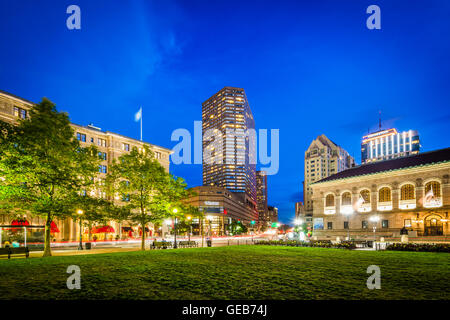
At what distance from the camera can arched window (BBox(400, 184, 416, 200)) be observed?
176 ft

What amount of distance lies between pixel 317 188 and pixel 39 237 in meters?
56.5

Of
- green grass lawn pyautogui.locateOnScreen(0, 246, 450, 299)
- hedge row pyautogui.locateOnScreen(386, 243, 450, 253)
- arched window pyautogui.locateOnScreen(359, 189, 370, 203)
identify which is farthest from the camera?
arched window pyautogui.locateOnScreen(359, 189, 370, 203)

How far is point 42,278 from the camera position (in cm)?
1191

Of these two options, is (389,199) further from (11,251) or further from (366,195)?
(11,251)

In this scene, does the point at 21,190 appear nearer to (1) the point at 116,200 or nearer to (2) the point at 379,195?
(1) the point at 116,200

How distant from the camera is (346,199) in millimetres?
63500

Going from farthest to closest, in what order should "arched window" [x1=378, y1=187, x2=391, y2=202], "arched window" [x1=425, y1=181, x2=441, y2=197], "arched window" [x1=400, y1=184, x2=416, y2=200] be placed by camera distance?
"arched window" [x1=378, y1=187, x2=391, y2=202], "arched window" [x1=400, y1=184, x2=416, y2=200], "arched window" [x1=425, y1=181, x2=441, y2=197]

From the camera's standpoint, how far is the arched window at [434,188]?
166 feet

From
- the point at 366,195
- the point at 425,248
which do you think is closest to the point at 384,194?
the point at 366,195

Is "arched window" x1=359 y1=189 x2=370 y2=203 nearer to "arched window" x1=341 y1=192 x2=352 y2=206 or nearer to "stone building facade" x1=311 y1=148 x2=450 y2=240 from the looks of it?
"stone building facade" x1=311 y1=148 x2=450 y2=240

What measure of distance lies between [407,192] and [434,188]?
4.29m

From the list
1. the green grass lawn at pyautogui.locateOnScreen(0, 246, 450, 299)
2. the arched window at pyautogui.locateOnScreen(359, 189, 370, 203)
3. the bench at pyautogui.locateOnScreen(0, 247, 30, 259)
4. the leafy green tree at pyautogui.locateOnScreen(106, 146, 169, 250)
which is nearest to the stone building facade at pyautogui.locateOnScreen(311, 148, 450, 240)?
the arched window at pyautogui.locateOnScreen(359, 189, 370, 203)

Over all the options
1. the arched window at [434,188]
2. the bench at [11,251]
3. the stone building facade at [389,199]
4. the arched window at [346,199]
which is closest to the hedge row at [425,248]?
the stone building facade at [389,199]
